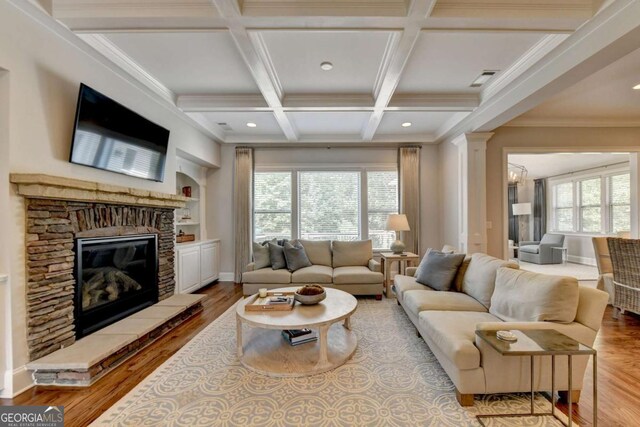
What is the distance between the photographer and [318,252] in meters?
4.87

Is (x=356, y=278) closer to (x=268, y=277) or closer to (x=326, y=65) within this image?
(x=268, y=277)

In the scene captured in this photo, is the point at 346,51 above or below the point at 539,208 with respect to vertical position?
above

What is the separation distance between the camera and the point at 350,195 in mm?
5750

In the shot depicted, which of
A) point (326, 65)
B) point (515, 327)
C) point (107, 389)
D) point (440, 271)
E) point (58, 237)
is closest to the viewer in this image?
point (515, 327)

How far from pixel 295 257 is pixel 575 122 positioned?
4729 mm

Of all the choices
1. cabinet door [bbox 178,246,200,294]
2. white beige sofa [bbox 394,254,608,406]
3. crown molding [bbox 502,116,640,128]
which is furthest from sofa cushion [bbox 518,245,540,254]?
cabinet door [bbox 178,246,200,294]

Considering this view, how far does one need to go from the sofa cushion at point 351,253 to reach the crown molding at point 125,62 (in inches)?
129

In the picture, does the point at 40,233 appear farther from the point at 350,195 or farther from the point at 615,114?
the point at 615,114

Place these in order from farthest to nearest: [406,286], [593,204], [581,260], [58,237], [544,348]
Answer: [581,260]
[593,204]
[406,286]
[58,237]
[544,348]

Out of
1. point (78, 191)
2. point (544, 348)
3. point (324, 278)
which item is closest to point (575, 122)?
point (544, 348)

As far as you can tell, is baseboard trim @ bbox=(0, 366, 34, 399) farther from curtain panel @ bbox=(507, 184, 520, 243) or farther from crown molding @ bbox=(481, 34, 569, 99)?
curtain panel @ bbox=(507, 184, 520, 243)

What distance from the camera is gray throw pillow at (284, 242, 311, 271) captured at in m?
→ 4.46

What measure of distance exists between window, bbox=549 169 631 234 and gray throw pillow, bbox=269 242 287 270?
7615mm

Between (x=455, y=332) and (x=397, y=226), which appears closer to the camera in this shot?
(x=455, y=332)
